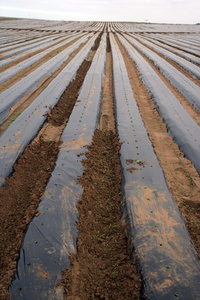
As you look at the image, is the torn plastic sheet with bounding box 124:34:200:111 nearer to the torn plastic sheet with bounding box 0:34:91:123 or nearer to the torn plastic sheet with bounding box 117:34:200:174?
the torn plastic sheet with bounding box 117:34:200:174

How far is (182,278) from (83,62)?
10.9 meters

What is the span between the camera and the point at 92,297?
2.01 meters

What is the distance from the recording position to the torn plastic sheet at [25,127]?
12.4 ft

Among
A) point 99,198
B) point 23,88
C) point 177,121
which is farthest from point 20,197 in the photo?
point 23,88

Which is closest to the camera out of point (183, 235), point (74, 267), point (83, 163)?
point (74, 267)

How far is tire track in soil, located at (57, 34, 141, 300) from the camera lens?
6.74 feet

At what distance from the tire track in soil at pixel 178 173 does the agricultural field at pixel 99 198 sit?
0.02 m

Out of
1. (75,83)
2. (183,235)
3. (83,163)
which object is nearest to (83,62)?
(75,83)

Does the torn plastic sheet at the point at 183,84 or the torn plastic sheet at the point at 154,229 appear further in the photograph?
the torn plastic sheet at the point at 183,84

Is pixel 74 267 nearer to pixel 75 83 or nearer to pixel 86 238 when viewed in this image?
pixel 86 238

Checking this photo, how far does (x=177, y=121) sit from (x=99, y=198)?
129 inches

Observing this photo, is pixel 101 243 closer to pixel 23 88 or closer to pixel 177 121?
pixel 177 121

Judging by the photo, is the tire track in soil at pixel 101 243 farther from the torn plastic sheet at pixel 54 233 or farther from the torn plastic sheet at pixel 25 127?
the torn plastic sheet at pixel 25 127

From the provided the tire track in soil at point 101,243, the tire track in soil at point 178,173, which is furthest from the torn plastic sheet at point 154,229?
the tire track in soil at point 178,173
